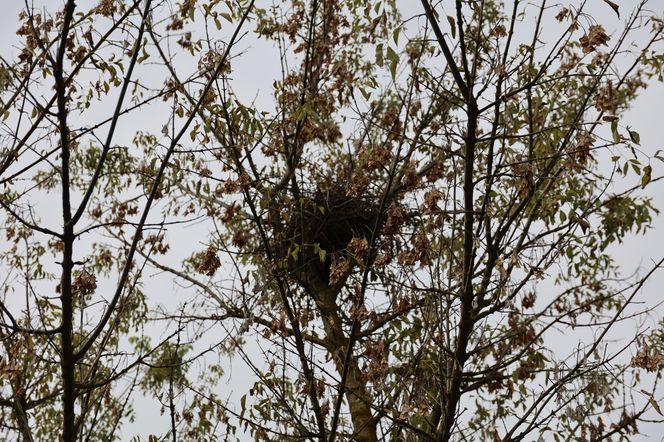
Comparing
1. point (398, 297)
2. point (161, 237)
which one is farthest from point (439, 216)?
point (161, 237)

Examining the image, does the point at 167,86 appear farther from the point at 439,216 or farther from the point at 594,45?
the point at 594,45

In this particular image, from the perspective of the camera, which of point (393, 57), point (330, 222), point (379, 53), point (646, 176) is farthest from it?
point (330, 222)

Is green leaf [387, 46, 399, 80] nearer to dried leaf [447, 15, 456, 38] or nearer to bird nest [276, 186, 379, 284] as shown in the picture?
dried leaf [447, 15, 456, 38]

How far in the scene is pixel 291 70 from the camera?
5695mm

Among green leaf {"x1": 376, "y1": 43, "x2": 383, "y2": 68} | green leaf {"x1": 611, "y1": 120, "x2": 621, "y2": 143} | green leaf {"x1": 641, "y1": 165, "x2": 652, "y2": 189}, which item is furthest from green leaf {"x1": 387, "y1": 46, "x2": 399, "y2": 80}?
green leaf {"x1": 641, "y1": 165, "x2": 652, "y2": 189}

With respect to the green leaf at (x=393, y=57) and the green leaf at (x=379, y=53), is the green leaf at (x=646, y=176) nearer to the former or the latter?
the green leaf at (x=393, y=57)

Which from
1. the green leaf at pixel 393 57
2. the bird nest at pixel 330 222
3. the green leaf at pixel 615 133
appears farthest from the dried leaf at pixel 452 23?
the bird nest at pixel 330 222

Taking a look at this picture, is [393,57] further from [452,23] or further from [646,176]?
[646,176]

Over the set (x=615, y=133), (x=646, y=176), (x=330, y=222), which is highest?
(x=330, y=222)

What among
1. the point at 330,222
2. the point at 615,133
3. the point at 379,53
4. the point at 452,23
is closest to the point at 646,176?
the point at 615,133

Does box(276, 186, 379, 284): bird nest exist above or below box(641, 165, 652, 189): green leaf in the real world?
above

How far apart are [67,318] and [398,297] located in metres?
1.86

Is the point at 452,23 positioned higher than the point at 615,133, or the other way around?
the point at 452,23

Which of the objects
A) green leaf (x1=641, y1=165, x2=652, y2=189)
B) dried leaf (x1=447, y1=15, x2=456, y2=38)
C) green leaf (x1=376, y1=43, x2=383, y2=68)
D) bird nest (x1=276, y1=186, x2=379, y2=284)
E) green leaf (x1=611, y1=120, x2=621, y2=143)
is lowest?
green leaf (x1=641, y1=165, x2=652, y2=189)
